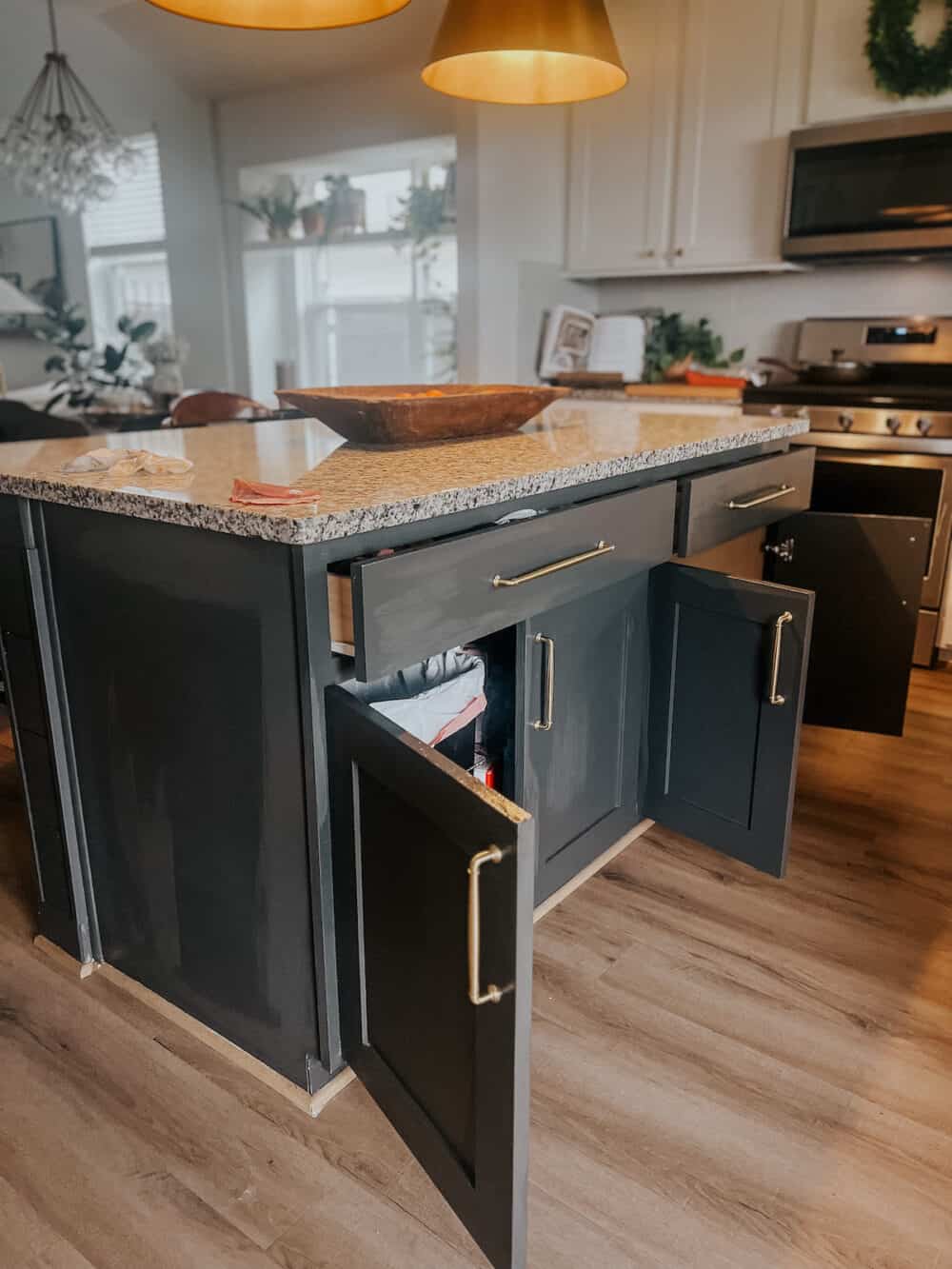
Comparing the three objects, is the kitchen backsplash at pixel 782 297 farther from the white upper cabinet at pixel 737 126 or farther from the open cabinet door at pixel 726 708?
the open cabinet door at pixel 726 708

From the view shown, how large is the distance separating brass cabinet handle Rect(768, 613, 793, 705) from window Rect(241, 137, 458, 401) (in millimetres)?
3165

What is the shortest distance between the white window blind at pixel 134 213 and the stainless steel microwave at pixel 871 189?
3.46 m

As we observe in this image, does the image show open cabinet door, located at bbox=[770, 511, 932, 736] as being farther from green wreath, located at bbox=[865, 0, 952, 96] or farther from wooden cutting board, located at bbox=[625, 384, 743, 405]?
green wreath, located at bbox=[865, 0, 952, 96]

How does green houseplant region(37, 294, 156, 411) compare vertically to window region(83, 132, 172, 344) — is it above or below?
below

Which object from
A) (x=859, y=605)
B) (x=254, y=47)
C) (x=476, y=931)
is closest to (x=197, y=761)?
(x=476, y=931)

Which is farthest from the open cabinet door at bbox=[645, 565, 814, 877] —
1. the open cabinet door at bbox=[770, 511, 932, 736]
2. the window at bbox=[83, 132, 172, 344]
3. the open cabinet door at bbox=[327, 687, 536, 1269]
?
the window at bbox=[83, 132, 172, 344]

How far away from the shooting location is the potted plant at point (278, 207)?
4852 mm

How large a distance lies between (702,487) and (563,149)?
A: 287 centimetres

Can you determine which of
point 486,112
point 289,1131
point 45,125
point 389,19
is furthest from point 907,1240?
point 45,125

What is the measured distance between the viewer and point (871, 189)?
10.6 feet

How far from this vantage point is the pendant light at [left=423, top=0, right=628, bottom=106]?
5.98 feet

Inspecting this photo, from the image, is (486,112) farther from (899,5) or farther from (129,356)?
(129,356)

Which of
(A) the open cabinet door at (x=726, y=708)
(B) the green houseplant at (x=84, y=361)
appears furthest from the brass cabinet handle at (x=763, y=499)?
(B) the green houseplant at (x=84, y=361)

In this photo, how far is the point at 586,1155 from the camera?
1256 millimetres
